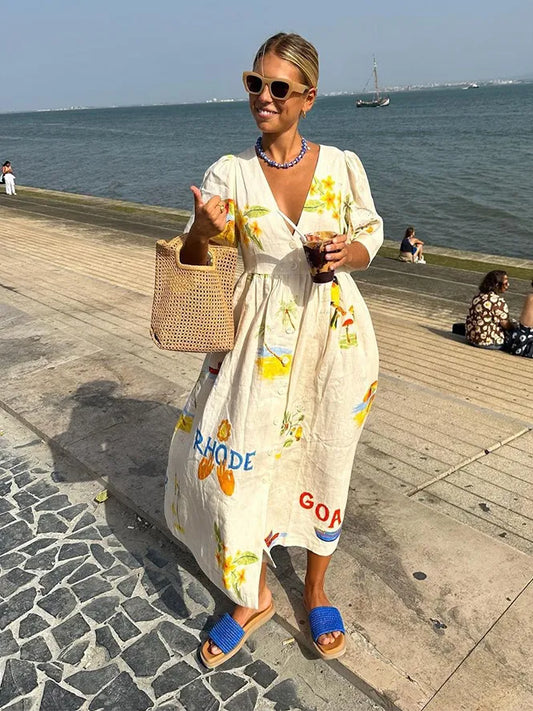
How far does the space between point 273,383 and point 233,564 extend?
745mm

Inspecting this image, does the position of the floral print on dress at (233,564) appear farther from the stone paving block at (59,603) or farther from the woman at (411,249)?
the woman at (411,249)

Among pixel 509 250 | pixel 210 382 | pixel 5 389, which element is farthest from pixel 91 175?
pixel 210 382

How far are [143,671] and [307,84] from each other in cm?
243

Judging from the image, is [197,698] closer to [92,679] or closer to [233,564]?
[92,679]

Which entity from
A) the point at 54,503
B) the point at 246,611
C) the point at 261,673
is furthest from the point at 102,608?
the point at 54,503

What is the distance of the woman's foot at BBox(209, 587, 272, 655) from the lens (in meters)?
2.62

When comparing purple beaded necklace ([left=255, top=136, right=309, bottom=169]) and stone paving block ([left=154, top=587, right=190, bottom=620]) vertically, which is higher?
purple beaded necklace ([left=255, top=136, right=309, bottom=169])

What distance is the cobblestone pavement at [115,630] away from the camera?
246 centimetres

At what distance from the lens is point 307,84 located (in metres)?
2.22

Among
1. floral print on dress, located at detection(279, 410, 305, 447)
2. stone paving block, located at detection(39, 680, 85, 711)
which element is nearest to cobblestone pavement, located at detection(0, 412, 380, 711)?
stone paving block, located at detection(39, 680, 85, 711)

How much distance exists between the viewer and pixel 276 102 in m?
2.18

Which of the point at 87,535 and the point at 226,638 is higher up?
the point at 226,638

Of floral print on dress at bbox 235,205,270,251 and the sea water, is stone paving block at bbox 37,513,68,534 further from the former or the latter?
the sea water

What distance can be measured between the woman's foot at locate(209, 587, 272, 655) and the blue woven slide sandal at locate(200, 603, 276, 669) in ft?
0.04
